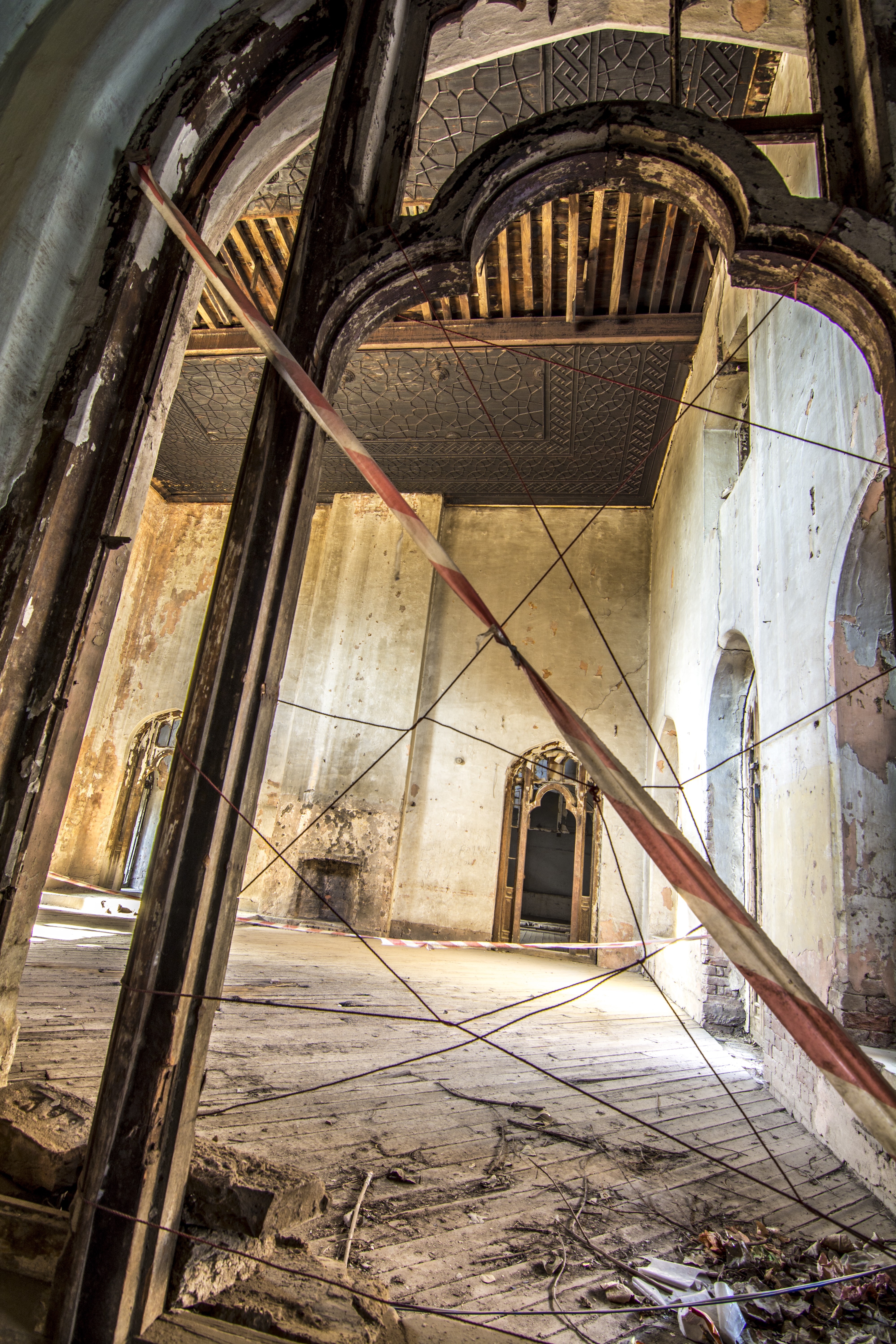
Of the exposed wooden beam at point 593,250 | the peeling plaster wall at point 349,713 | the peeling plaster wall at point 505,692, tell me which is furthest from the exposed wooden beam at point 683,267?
the peeling plaster wall at point 349,713

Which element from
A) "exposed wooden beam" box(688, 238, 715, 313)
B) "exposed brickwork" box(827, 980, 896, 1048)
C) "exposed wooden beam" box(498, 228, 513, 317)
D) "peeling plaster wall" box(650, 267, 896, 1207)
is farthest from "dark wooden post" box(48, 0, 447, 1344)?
"exposed wooden beam" box(688, 238, 715, 313)

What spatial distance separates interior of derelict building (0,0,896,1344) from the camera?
3.88 feet

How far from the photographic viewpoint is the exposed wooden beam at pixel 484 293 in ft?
17.5

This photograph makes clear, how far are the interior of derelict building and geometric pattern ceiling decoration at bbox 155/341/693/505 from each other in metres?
0.92

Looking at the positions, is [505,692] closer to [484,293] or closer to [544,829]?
[544,829]

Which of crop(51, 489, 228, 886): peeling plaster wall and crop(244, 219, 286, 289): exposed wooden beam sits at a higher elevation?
crop(244, 219, 286, 289): exposed wooden beam

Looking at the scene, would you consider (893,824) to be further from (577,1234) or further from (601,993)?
(601,993)

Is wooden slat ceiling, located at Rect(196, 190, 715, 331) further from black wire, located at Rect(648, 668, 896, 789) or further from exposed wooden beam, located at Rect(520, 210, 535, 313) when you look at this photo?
black wire, located at Rect(648, 668, 896, 789)

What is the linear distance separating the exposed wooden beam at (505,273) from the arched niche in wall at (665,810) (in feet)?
12.3

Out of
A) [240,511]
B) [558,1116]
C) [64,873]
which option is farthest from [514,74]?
[64,873]

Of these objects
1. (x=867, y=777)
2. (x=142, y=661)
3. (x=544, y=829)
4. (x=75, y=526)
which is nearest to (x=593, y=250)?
(x=867, y=777)

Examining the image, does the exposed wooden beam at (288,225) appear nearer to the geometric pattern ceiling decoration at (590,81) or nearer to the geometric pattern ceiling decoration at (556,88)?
the geometric pattern ceiling decoration at (556,88)

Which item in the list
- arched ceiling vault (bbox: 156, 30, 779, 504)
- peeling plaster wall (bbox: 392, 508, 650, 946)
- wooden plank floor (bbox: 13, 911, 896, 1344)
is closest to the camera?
wooden plank floor (bbox: 13, 911, 896, 1344)

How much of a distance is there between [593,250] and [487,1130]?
17.4 ft
